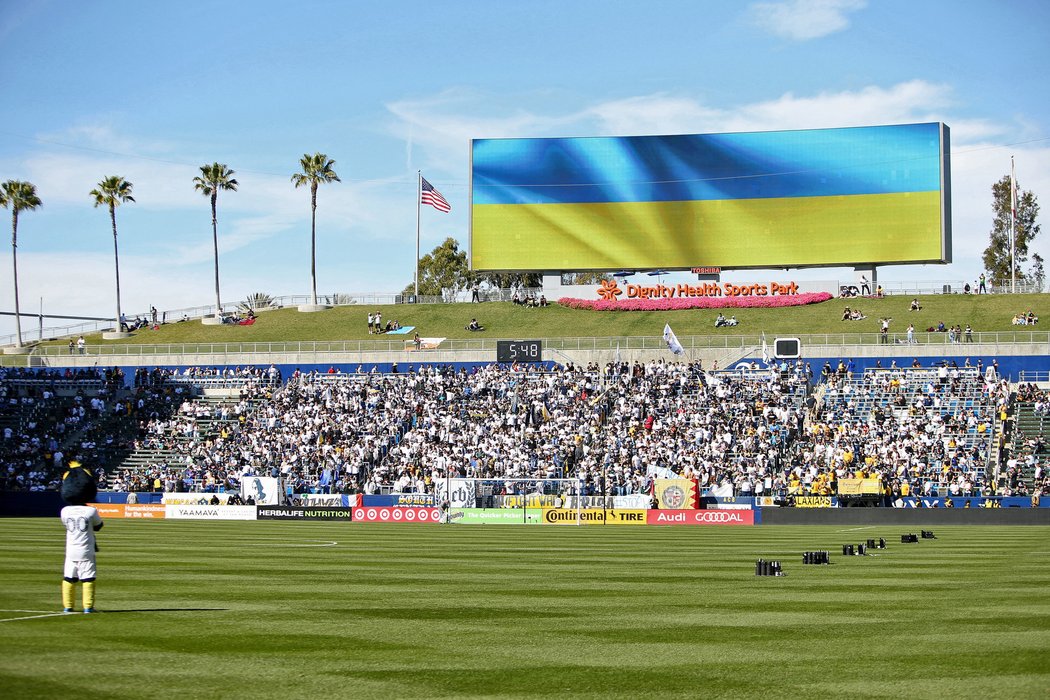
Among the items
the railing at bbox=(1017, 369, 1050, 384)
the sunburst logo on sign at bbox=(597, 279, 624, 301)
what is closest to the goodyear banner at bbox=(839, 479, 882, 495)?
the railing at bbox=(1017, 369, 1050, 384)

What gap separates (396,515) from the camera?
5566cm

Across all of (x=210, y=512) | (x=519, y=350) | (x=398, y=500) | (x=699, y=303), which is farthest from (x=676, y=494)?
(x=699, y=303)

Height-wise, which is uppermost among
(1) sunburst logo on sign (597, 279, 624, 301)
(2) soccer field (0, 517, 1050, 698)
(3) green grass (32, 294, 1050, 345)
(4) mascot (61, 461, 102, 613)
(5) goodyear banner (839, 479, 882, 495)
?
(1) sunburst logo on sign (597, 279, 624, 301)

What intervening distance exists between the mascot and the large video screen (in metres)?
72.0

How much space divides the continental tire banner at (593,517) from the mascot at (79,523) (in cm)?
3914

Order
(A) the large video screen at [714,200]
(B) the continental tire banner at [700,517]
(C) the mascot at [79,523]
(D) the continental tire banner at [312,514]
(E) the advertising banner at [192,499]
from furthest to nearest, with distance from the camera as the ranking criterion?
(A) the large video screen at [714,200]
(E) the advertising banner at [192,499]
(D) the continental tire banner at [312,514]
(B) the continental tire banner at [700,517]
(C) the mascot at [79,523]

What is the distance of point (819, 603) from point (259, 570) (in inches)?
445

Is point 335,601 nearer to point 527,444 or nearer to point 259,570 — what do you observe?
point 259,570

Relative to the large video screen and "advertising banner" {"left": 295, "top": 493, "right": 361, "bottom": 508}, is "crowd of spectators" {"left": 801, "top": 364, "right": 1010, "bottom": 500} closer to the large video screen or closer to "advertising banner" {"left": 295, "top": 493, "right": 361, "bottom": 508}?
the large video screen

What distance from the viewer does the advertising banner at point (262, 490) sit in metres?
59.1

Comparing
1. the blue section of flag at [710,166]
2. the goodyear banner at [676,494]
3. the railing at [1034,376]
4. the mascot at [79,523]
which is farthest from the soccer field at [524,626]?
the blue section of flag at [710,166]

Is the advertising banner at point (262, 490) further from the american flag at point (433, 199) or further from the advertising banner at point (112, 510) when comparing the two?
the american flag at point (433, 199)

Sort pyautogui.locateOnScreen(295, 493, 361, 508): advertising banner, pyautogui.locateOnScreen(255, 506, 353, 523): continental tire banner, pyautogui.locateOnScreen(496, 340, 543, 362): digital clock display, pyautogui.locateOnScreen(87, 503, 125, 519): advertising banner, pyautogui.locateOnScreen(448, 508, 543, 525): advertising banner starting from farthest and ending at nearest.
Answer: pyautogui.locateOnScreen(496, 340, 543, 362): digital clock display → pyautogui.locateOnScreen(87, 503, 125, 519): advertising banner → pyautogui.locateOnScreen(295, 493, 361, 508): advertising banner → pyautogui.locateOnScreen(255, 506, 353, 523): continental tire banner → pyautogui.locateOnScreen(448, 508, 543, 525): advertising banner

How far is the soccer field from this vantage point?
11492 millimetres
